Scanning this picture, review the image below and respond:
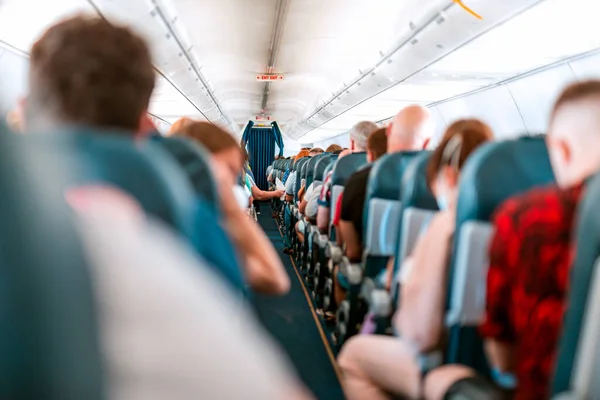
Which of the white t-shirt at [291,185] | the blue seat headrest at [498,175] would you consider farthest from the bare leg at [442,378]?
the white t-shirt at [291,185]

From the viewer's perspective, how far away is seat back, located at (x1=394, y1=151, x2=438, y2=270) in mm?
2455

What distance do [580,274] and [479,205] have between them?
70cm

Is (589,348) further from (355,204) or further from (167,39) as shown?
(167,39)

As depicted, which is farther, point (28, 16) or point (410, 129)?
point (28, 16)

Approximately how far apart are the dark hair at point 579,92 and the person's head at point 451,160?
666mm

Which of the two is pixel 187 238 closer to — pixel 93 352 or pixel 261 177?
pixel 93 352

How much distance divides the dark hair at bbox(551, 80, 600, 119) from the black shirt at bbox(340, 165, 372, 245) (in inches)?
87.1

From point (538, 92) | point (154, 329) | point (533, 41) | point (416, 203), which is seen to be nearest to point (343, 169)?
point (416, 203)

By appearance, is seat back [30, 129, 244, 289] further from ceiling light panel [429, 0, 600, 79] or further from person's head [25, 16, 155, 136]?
ceiling light panel [429, 0, 600, 79]

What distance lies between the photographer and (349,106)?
48.3 feet

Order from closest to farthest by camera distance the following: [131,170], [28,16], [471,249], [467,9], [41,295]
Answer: [41,295]
[131,170]
[471,249]
[28,16]
[467,9]

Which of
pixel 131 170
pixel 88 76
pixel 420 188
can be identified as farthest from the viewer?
pixel 420 188

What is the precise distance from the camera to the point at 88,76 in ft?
3.53

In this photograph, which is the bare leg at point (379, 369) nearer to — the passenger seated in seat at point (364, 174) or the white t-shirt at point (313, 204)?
the passenger seated in seat at point (364, 174)
